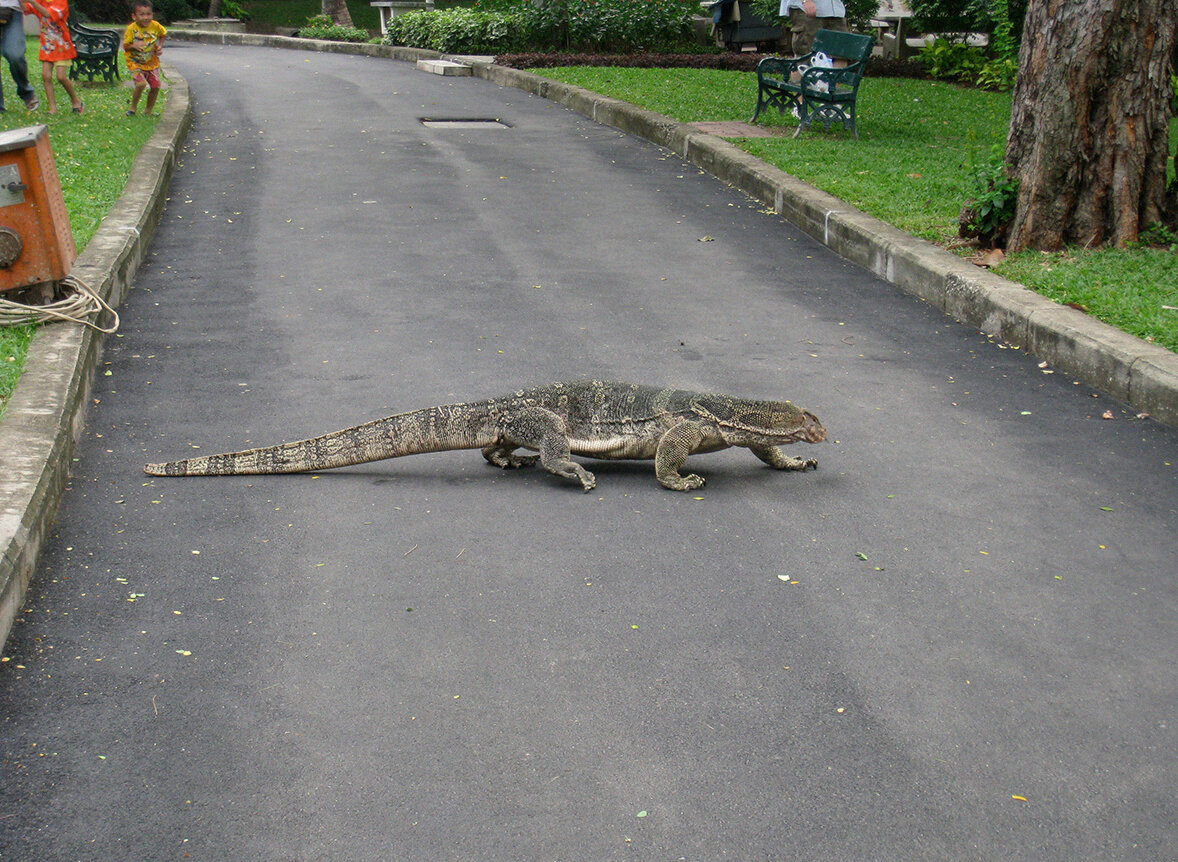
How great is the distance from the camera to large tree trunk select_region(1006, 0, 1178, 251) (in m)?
8.89

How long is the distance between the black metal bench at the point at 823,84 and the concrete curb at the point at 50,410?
8.86m

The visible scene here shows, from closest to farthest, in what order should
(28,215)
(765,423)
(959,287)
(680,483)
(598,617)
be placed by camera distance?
(598,617), (680,483), (765,423), (28,215), (959,287)

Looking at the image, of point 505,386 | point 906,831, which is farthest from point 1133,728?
point 505,386

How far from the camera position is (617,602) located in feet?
15.1

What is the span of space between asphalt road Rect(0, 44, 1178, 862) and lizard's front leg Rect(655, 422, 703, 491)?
0.30 ft

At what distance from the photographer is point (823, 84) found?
16.5 metres

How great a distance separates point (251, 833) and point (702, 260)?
7.97 meters

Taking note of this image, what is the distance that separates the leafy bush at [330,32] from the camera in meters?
33.5

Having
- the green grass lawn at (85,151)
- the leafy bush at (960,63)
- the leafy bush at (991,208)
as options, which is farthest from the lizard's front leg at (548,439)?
the leafy bush at (960,63)

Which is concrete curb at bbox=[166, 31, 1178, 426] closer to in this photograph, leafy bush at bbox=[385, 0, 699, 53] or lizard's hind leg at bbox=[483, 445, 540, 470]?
lizard's hind leg at bbox=[483, 445, 540, 470]

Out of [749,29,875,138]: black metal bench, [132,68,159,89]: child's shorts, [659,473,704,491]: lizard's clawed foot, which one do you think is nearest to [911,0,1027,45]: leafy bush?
[749,29,875,138]: black metal bench

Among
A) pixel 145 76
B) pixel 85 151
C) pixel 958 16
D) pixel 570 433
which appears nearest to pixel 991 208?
pixel 570 433

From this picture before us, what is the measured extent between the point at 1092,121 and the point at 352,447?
6680 millimetres

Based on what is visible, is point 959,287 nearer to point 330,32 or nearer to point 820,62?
point 820,62
